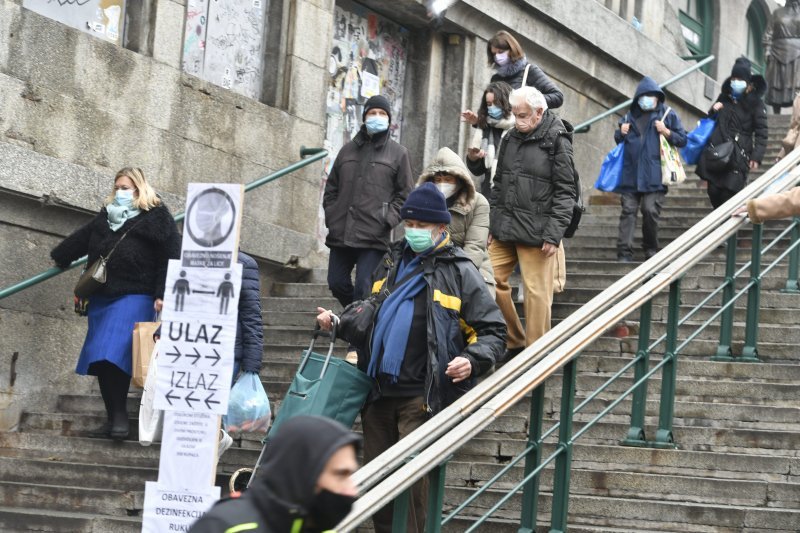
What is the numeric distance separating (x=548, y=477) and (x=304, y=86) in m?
6.96

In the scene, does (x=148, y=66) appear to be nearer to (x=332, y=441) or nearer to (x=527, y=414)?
(x=527, y=414)

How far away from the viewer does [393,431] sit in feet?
24.9

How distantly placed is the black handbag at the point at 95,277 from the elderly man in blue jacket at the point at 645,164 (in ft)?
13.9

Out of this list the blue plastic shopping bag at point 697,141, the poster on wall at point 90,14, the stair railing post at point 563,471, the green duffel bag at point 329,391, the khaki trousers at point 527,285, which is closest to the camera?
the stair railing post at point 563,471

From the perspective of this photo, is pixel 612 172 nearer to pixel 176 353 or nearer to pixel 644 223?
pixel 644 223

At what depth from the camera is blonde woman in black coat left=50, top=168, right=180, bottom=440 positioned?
9.88m

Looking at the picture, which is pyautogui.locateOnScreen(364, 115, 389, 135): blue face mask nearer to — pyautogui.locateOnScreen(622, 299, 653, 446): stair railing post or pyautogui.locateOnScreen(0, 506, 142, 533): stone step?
pyautogui.locateOnScreen(622, 299, 653, 446): stair railing post

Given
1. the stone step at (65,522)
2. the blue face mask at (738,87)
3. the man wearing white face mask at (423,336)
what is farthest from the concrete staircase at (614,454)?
the blue face mask at (738,87)

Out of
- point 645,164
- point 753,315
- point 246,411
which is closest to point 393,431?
point 246,411

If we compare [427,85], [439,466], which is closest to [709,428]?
[439,466]

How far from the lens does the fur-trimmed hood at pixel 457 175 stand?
879 cm

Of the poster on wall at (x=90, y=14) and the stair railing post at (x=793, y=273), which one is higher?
the poster on wall at (x=90, y=14)

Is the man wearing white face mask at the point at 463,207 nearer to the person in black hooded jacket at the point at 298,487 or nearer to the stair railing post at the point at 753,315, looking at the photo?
the stair railing post at the point at 753,315

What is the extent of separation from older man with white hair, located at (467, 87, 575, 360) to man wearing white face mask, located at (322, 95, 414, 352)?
121 cm
